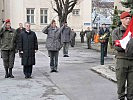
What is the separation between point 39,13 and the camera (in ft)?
179

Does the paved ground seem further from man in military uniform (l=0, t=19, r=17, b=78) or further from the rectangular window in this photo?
the rectangular window

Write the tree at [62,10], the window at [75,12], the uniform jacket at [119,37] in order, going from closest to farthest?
the uniform jacket at [119,37]
the tree at [62,10]
the window at [75,12]

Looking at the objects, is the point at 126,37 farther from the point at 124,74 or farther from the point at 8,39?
the point at 8,39

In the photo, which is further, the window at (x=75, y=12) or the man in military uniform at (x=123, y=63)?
the window at (x=75, y=12)

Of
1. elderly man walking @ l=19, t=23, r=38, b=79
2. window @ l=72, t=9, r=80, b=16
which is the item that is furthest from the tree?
elderly man walking @ l=19, t=23, r=38, b=79

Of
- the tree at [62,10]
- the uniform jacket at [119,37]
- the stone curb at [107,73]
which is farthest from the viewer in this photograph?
the tree at [62,10]

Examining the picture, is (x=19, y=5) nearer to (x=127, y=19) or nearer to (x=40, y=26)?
(x=40, y=26)

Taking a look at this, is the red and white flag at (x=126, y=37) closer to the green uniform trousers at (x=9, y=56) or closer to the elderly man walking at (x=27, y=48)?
the elderly man walking at (x=27, y=48)

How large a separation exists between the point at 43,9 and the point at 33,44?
139 feet

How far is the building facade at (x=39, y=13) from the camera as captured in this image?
5347cm

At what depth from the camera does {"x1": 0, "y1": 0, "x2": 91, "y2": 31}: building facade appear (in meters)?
53.5

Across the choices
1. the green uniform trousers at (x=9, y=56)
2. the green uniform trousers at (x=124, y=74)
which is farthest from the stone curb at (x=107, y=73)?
the green uniform trousers at (x=124, y=74)

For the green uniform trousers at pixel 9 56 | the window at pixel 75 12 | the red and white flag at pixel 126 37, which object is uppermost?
the window at pixel 75 12

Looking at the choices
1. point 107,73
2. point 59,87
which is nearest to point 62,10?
point 107,73
